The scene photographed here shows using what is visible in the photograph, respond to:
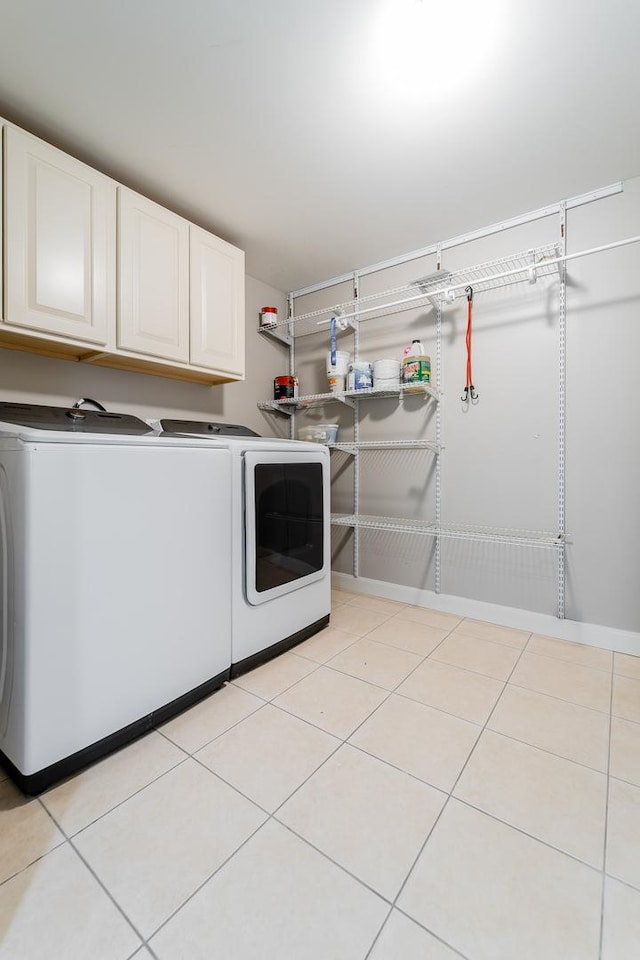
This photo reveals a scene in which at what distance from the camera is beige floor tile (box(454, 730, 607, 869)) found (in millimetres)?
990

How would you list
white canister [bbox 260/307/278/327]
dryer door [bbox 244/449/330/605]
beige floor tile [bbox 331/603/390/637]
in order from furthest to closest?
white canister [bbox 260/307/278/327] < beige floor tile [bbox 331/603/390/637] < dryer door [bbox 244/449/330/605]

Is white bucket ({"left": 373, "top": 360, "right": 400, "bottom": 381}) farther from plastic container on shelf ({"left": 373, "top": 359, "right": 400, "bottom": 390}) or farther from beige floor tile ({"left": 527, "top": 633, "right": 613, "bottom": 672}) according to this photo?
beige floor tile ({"left": 527, "top": 633, "right": 613, "bottom": 672})

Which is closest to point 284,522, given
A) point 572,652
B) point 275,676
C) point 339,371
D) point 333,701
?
point 275,676

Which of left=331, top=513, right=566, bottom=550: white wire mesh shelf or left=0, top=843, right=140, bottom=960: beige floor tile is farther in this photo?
left=331, top=513, right=566, bottom=550: white wire mesh shelf

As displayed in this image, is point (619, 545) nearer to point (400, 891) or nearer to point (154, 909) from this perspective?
point (400, 891)

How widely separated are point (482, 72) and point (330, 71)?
20.3 inches

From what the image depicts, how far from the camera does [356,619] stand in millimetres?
2373

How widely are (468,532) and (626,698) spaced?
1.02m

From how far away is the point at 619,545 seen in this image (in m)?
1.96

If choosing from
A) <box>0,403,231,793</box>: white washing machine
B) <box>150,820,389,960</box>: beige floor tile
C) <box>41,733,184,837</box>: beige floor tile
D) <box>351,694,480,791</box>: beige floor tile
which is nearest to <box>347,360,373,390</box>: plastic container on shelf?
<box>0,403,231,793</box>: white washing machine

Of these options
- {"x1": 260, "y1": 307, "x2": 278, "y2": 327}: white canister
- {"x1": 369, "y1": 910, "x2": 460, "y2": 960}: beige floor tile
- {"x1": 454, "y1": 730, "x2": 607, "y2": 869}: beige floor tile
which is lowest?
{"x1": 369, "y1": 910, "x2": 460, "y2": 960}: beige floor tile

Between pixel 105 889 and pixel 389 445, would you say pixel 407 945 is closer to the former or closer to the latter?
pixel 105 889

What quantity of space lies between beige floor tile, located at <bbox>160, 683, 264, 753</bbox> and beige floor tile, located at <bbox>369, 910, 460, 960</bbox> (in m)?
0.73

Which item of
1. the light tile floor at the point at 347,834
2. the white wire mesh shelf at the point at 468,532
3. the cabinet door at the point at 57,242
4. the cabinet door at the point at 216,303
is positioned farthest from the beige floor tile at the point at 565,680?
the cabinet door at the point at 57,242
